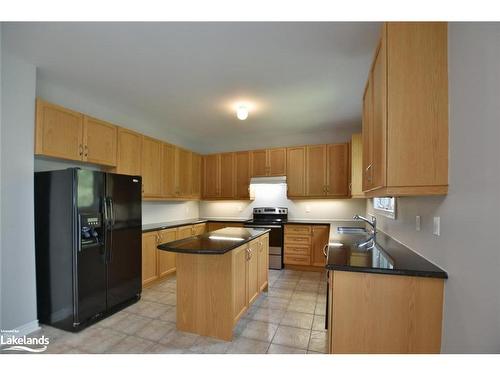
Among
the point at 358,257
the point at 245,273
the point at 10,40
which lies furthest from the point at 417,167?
the point at 10,40

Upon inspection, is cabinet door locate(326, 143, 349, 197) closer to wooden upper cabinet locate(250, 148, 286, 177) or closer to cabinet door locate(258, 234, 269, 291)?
wooden upper cabinet locate(250, 148, 286, 177)

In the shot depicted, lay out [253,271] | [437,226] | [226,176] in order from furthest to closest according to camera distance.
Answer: [226,176] → [253,271] → [437,226]

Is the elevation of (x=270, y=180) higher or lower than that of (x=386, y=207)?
higher

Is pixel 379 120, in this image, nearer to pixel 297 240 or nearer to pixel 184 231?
pixel 297 240

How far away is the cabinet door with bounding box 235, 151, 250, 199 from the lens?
495cm

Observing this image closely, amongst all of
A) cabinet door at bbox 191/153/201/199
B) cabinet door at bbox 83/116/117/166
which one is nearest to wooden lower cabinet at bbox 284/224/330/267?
cabinet door at bbox 191/153/201/199

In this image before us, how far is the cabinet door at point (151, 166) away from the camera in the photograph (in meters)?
3.63

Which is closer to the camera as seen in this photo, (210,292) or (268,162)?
(210,292)

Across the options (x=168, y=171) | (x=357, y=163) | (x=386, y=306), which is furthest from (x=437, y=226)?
(x=168, y=171)

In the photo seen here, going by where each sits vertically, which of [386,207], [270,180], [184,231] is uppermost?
[270,180]

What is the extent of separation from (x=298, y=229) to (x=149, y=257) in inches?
98.8

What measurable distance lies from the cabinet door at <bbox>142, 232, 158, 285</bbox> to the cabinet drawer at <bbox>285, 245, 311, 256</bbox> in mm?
2244

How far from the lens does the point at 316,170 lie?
177 inches

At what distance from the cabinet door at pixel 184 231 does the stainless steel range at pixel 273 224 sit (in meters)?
1.05
